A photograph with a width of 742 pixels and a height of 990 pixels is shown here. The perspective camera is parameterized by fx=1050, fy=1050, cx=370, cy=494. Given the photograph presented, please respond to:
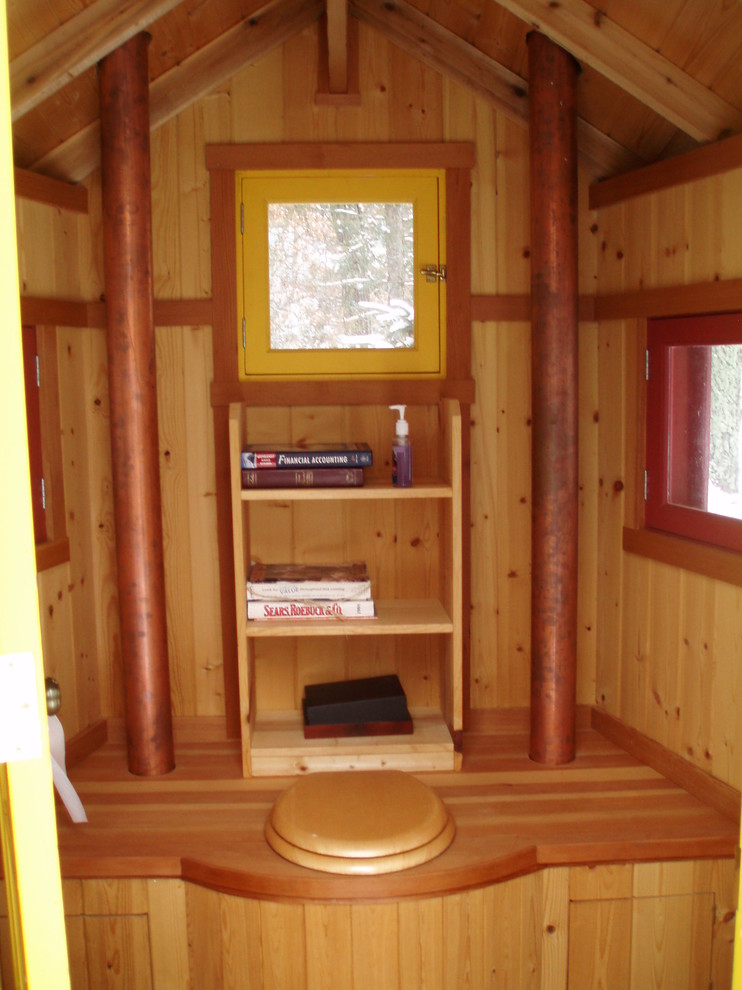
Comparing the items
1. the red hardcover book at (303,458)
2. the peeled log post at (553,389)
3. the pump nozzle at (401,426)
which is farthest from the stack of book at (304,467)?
the peeled log post at (553,389)

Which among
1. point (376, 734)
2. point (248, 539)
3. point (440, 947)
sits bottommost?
point (440, 947)

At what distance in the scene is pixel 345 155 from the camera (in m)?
3.20

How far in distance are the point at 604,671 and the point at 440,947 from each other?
1171 mm

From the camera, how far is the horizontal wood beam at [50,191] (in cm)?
284

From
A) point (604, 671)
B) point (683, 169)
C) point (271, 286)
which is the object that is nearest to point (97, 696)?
point (271, 286)

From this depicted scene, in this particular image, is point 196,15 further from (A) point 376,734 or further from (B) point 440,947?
(B) point 440,947

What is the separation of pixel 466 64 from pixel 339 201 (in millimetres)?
553

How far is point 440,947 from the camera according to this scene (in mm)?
2441

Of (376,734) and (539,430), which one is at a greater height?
(539,430)

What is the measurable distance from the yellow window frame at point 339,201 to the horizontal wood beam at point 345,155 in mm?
27

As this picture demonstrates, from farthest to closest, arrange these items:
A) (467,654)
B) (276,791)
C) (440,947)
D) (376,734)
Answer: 1. (467,654)
2. (376,734)
3. (276,791)
4. (440,947)

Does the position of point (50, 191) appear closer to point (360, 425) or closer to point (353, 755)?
point (360, 425)

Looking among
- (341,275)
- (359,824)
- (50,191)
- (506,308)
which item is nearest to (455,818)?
(359,824)

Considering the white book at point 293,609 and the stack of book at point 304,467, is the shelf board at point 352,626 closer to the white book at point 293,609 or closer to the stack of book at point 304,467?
the white book at point 293,609
